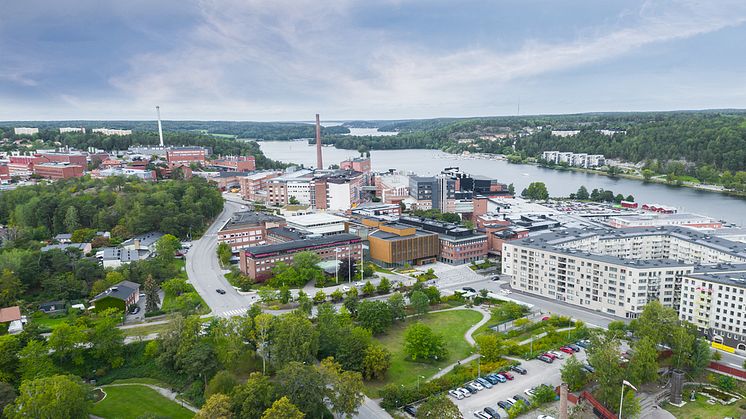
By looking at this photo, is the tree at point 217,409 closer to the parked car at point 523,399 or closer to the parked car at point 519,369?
the parked car at point 523,399

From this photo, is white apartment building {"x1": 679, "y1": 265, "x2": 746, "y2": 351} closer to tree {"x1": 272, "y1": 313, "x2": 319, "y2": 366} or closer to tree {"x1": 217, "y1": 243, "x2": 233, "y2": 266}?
tree {"x1": 272, "y1": 313, "x2": 319, "y2": 366}

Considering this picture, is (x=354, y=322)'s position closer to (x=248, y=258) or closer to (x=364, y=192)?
(x=248, y=258)

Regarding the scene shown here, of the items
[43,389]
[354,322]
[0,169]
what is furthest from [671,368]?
[0,169]

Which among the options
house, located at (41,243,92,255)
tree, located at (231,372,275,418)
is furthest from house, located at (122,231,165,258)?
tree, located at (231,372,275,418)

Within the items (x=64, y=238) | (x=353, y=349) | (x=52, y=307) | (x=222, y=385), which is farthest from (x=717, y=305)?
(x=64, y=238)

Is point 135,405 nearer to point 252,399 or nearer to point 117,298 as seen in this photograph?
point 252,399

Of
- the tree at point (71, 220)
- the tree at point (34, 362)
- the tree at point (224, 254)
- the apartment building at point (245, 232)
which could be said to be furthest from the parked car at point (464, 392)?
the tree at point (71, 220)
